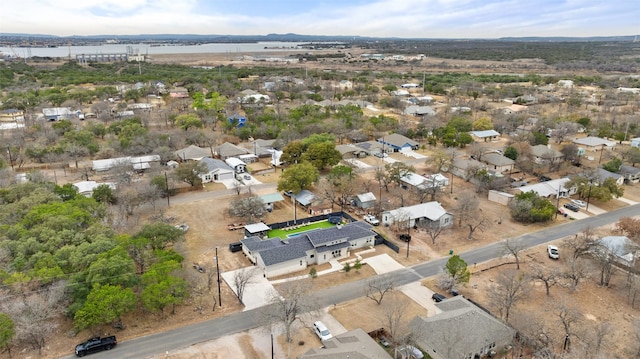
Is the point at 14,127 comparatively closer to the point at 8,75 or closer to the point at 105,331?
the point at 105,331

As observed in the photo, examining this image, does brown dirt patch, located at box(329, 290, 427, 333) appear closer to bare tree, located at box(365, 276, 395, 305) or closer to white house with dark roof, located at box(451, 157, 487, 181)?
bare tree, located at box(365, 276, 395, 305)

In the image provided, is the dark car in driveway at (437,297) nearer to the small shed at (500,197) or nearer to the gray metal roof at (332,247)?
the gray metal roof at (332,247)

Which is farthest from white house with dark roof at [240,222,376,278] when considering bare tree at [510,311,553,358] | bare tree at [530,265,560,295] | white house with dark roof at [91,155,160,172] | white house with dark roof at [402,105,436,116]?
white house with dark roof at [402,105,436,116]

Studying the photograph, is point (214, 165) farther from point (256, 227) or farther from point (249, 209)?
point (256, 227)

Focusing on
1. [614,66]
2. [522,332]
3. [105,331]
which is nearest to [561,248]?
[522,332]

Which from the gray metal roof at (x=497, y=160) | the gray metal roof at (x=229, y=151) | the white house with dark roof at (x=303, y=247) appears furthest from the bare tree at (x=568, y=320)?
the gray metal roof at (x=229, y=151)

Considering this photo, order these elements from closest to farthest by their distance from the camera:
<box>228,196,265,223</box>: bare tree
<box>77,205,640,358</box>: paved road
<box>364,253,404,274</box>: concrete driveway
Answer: <box>77,205,640,358</box>: paved road < <box>364,253,404,274</box>: concrete driveway < <box>228,196,265,223</box>: bare tree
